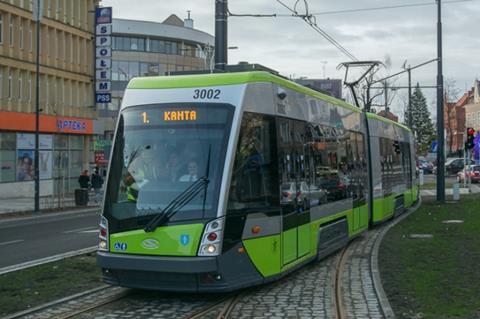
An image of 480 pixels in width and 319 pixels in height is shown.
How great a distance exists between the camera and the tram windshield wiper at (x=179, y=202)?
8.36 metres

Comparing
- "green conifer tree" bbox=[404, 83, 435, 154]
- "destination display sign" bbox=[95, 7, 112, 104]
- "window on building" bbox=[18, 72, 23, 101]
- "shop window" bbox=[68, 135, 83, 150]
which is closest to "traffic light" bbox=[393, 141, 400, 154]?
"destination display sign" bbox=[95, 7, 112, 104]

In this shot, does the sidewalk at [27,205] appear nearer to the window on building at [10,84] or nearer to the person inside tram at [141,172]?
the window on building at [10,84]

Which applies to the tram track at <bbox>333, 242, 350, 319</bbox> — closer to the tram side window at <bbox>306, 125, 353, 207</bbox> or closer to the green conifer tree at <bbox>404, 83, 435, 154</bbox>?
the tram side window at <bbox>306, 125, 353, 207</bbox>

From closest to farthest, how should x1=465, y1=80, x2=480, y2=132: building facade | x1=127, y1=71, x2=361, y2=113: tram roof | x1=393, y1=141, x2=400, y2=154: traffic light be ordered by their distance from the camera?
x1=127, y1=71, x2=361, y2=113: tram roof, x1=393, y1=141, x2=400, y2=154: traffic light, x1=465, y1=80, x2=480, y2=132: building facade

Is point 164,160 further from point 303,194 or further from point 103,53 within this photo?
point 103,53

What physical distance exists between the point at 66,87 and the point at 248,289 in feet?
125

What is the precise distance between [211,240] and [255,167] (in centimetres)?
133

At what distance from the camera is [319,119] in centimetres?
1202

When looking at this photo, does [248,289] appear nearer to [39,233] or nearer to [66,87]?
[39,233]

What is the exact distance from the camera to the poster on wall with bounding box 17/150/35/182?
3946cm

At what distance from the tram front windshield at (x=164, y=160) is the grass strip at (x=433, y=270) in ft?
9.57

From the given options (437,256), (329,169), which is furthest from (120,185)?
(437,256)

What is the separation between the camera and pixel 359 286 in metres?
9.69

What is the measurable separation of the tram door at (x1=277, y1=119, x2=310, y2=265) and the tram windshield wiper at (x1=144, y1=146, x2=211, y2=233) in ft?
4.97
